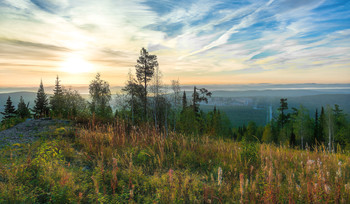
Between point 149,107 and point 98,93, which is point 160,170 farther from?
point 98,93

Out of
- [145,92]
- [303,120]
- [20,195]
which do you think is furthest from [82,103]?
[303,120]

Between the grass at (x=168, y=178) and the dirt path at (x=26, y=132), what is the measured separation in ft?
3.82

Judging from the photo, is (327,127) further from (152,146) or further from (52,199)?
(52,199)

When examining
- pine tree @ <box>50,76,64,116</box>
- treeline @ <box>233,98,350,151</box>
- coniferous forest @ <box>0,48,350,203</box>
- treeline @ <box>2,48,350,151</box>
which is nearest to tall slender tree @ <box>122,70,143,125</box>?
treeline @ <box>2,48,350,151</box>

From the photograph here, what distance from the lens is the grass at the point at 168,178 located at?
3.01m

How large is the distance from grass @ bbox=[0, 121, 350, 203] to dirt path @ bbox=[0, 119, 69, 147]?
1165 millimetres

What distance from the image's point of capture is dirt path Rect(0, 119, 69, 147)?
22.5 feet

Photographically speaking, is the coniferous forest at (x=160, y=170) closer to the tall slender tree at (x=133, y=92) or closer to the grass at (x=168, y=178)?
the grass at (x=168, y=178)

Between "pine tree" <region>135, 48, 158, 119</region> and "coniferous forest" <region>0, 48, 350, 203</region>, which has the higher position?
"pine tree" <region>135, 48, 158, 119</region>

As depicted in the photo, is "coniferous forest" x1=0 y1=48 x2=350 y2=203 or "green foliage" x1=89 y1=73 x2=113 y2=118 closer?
"coniferous forest" x1=0 y1=48 x2=350 y2=203

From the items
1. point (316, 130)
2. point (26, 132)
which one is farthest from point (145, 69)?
point (316, 130)

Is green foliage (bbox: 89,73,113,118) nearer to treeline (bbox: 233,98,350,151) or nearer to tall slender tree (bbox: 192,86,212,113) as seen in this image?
tall slender tree (bbox: 192,86,212,113)

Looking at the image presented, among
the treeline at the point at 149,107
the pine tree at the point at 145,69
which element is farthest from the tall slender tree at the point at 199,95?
the pine tree at the point at 145,69

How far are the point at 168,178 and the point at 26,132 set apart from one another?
782 cm
